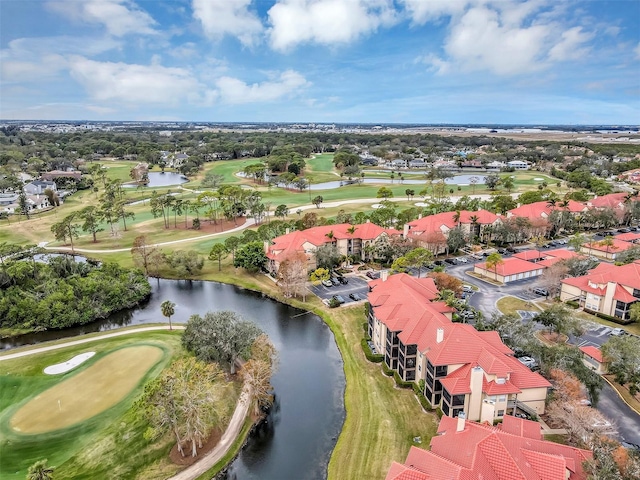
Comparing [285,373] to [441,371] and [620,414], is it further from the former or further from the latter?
[620,414]

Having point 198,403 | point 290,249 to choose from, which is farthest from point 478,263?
point 198,403

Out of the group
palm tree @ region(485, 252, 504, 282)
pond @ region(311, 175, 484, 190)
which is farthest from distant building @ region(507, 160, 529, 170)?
palm tree @ region(485, 252, 504, 282)

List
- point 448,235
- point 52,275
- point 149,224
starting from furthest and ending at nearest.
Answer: point 149,224
point 448,235
point 52,275

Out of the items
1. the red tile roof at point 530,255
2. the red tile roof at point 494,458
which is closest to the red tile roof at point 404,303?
the red tile roof at point 494,458

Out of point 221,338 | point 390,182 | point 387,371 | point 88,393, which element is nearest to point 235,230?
point 221,338

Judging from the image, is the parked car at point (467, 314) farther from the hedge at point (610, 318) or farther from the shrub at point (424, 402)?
the hedge at point (610, 318)

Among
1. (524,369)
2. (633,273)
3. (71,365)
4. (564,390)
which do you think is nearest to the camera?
(564,390)

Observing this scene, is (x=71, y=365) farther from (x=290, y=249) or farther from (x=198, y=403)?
(x=290, y=249)
